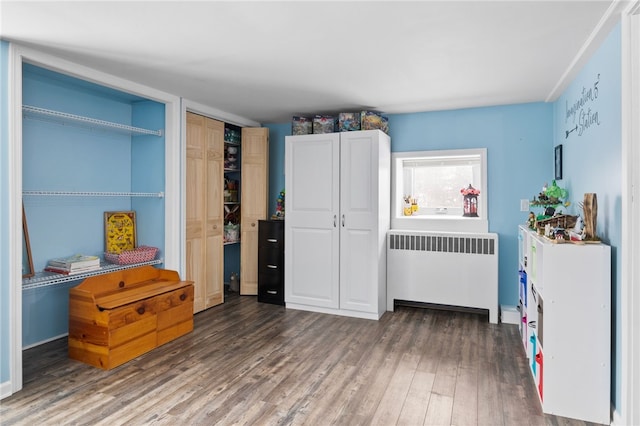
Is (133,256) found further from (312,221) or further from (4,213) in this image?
(312,221)

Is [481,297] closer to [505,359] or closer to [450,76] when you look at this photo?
[505,359]

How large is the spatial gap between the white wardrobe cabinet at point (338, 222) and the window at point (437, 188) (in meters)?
0.27

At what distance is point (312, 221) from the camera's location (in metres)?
4.45

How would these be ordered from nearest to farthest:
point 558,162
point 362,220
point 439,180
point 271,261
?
1. point 558,162
2. point 362,220
3. point 439,180
4. point 271,261

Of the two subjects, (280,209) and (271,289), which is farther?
(280,209)

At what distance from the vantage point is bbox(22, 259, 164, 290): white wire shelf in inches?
113

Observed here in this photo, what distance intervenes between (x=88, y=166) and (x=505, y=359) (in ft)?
13.4

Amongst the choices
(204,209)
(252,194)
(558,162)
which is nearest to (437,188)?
(558,162)

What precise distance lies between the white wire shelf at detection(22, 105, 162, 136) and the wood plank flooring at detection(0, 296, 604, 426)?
1.92 metres

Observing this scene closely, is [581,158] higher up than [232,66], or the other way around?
[232,66]

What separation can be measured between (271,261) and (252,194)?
3.02 ft

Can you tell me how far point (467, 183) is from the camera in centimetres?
454

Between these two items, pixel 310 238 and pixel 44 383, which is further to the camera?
pixel 310 238

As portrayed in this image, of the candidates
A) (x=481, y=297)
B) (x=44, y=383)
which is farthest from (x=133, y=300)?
(x=481, y=297)
